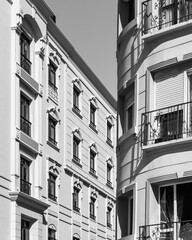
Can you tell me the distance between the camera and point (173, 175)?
1427cm

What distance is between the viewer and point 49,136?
36.0m

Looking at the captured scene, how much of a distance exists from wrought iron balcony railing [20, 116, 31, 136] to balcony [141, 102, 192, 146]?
56.3 ft

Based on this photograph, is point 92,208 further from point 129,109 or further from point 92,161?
point 129,109

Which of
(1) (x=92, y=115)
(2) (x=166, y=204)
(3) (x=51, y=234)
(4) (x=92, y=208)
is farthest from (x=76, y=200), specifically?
(2) (x=166, y=204)

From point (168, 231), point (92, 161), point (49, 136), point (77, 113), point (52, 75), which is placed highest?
point (52, 75)

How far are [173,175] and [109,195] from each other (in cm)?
3196

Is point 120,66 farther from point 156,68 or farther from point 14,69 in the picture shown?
point 14,69

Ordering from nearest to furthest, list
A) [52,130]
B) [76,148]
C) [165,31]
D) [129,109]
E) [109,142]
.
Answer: [165,31] < [129,109] < [52,130] < [76,148] < [109,142]

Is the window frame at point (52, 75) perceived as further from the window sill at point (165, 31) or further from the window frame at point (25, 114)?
the window sill at point (165, 31)

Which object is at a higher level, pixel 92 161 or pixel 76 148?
pixel 76 148

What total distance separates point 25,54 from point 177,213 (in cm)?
2039

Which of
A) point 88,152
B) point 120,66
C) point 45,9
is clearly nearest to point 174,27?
point 120,66
